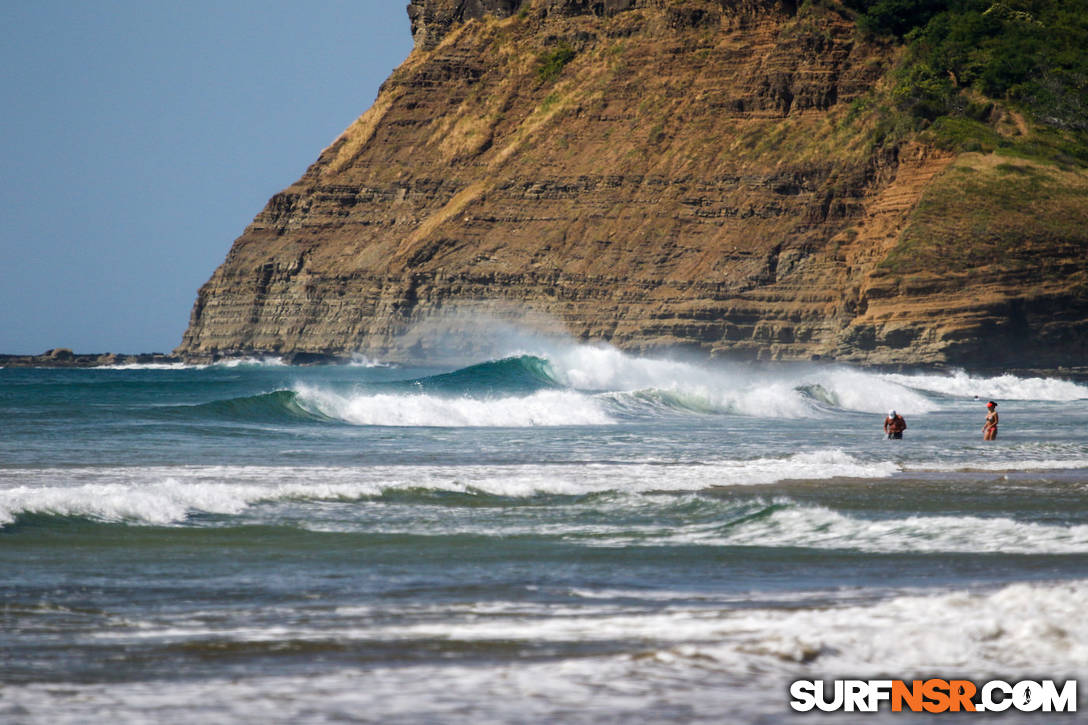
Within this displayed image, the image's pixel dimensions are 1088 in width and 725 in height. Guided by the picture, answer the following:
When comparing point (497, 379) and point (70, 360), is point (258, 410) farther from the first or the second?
point (70, 360)

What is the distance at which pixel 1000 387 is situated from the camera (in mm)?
55844

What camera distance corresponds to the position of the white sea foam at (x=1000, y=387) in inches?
2130

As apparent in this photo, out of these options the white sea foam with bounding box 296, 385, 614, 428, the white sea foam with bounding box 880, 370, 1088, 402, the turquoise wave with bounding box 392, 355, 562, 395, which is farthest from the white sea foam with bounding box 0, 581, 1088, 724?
the white sea foam with bounding box 880, 370, 1088, 402

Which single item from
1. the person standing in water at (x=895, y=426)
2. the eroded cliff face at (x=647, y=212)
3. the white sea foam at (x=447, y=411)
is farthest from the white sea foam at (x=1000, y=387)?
the person standing in water at (x=895, y=426)

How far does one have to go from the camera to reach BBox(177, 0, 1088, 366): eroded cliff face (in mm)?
64438

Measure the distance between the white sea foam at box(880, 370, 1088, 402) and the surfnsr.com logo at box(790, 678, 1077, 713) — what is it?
47.9 metres

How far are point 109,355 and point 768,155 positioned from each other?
76.2 metres

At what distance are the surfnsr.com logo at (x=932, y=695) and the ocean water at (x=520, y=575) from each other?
125mm

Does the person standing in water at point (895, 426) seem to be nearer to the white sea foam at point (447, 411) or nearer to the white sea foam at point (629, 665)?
the white sea foam at point (447, 411)

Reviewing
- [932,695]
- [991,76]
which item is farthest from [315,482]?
[991,76]

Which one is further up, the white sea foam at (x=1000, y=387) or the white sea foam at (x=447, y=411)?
the white sea foam at (x=1000, y=387)

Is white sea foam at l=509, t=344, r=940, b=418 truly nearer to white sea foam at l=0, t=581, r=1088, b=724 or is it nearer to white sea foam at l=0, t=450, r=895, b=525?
white sea foam at l=0, t=450, r=895, b=525

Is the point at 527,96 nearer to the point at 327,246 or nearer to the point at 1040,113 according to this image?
the point at 327,246

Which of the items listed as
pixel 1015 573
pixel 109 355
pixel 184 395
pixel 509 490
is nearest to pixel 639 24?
pixel 184 395
